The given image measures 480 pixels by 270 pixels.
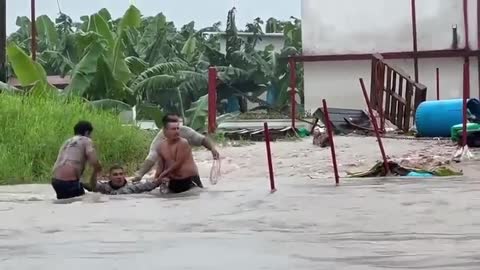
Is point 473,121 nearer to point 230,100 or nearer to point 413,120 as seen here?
point 413,120

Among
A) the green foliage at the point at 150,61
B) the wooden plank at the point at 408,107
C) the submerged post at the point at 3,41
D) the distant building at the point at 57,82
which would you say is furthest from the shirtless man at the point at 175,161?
the distant building at the point at 57,82

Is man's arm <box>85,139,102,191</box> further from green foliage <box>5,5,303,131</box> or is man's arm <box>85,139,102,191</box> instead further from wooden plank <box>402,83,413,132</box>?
wooden plank <box>402,83,413,132</box>

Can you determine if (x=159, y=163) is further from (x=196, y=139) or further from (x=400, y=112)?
(x=400, y=112)

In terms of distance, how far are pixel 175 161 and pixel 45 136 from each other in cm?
424

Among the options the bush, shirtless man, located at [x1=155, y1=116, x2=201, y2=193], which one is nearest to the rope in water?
shirtless man, located at [x1=155, y1=116, x2=201, y2=193]

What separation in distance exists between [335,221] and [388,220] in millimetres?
492

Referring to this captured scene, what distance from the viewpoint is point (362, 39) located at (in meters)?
24.8

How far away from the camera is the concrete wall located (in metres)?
23.3

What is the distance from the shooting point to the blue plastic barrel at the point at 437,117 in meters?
18.4

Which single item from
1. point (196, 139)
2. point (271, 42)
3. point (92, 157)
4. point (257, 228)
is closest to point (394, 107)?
point (196, 139)

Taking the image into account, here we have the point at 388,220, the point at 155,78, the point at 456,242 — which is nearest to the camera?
the point at 456,242

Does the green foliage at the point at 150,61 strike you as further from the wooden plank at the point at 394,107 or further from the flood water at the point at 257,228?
the flood water at the point at 257,228

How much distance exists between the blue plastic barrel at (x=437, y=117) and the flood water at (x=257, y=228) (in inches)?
251

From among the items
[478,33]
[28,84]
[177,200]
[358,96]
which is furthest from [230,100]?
[177,200]
